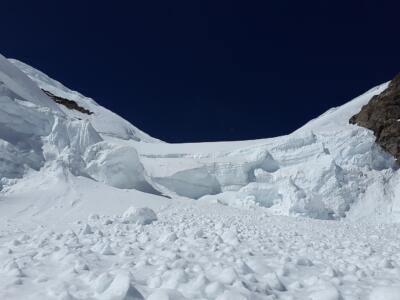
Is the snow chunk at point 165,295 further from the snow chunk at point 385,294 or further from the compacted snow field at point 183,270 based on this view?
the snow chunk at point 385,294

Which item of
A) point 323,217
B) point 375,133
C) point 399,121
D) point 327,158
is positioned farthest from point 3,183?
point 399,121

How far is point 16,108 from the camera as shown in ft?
63.5

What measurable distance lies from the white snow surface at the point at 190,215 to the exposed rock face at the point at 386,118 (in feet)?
4.92

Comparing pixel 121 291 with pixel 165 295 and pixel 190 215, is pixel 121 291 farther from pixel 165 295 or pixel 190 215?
pixel 190 215

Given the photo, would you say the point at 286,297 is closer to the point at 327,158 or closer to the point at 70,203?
the point at 70,203

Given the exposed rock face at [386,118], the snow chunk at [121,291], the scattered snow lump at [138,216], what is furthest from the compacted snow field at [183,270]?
the exposed rock face at [386,118]

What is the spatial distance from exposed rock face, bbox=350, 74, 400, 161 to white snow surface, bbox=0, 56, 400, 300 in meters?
1.50

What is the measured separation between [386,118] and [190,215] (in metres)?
26.1

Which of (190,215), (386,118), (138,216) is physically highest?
(386,118)

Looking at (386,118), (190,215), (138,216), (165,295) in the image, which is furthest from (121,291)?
(386,118)

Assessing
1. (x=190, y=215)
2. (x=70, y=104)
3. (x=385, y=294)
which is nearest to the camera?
(x=385, y=294)

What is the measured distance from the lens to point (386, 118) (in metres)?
33.9

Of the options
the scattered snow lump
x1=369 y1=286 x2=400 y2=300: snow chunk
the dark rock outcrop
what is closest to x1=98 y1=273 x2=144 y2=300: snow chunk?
x1=369 y1=286 x2=400 y2=300: snow chunk

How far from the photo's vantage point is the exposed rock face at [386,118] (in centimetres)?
2880
